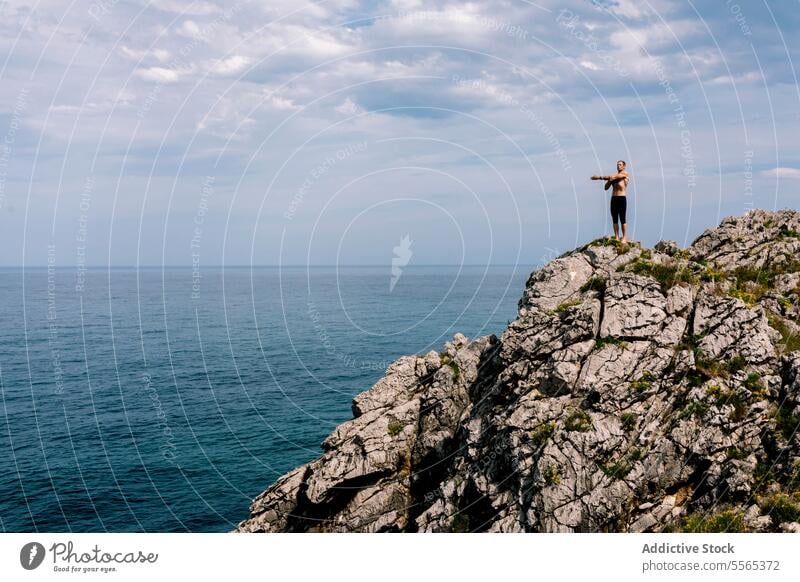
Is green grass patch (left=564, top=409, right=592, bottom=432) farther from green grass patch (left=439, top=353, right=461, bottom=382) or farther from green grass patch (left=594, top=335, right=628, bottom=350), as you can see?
green grass patch (left=439, top=353, right=461, bottom=382)

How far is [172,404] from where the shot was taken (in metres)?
76.1

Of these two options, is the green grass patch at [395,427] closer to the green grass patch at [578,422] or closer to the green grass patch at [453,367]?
the green grass patch at [453,367]

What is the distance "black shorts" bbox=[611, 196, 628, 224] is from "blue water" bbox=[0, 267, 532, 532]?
39.3 metres

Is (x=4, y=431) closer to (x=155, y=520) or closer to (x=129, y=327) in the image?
(x=155, y=520)

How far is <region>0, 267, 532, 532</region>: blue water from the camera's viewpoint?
168ft

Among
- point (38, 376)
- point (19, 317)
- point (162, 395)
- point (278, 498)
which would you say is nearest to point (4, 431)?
point (162, 395)

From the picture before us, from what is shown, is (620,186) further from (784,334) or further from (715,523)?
(715,523)

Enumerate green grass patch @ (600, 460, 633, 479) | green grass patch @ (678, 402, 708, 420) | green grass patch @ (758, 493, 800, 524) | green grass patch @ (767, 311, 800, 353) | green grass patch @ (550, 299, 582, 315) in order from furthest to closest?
1. green grass patch @ (550, 299, 582, 315)
2. green grass patch @ (767, 311, 800, 353)
3. green grass patch @ (678, 402, 708, 420)
4. green grass patch @ (600, 460, 633, 479)
5. green grass patch @ (758, 493, 800, 524)

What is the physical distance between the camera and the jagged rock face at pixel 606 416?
68.0 ft

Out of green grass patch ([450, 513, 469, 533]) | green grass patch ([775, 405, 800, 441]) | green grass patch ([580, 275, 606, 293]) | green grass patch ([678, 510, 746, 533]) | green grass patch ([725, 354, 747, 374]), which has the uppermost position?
green grass patch ([580, 275, 606, 293])

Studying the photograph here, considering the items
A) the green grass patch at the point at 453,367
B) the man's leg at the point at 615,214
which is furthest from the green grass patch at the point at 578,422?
the man's leg at the point at 615,214

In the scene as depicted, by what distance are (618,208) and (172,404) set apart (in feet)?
218

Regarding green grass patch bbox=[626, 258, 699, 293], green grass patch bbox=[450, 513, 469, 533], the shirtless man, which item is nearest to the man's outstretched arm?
the shirtless man

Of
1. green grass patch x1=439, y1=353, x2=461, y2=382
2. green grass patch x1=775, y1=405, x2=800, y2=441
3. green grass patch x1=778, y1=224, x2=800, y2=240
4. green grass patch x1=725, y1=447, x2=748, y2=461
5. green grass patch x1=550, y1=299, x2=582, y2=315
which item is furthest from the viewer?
green grass patch x1=439, y1=353, x2=461, y2=382
